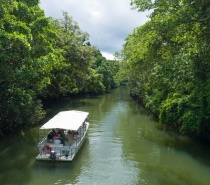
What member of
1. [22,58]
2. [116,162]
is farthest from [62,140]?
[22,58]

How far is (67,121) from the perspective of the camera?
18938mm

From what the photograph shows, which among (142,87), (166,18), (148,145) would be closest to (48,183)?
(148,145)

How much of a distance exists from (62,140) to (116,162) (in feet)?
12.9

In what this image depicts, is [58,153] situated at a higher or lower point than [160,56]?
lower

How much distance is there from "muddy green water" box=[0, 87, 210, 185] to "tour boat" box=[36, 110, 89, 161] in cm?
52

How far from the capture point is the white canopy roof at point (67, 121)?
17594mm

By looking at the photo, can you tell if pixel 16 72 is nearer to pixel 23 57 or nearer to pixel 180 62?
pixel 23 57

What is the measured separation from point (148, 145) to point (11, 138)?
11.4 meters

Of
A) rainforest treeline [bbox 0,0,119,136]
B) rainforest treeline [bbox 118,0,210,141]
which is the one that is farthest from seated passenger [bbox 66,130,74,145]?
rainforest treeline [bbox 118,0,210,141]

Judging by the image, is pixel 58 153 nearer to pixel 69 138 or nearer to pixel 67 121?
pixel 69 138

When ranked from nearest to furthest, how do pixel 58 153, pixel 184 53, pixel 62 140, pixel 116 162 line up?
pixel 58 153, pixel 116 162, pixel 62 140, pixel 184 53

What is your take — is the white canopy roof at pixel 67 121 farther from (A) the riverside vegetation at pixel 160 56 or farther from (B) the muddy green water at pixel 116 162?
(A) the riverside vegetation at pixel 160 56

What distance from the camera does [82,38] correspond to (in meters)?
46.7

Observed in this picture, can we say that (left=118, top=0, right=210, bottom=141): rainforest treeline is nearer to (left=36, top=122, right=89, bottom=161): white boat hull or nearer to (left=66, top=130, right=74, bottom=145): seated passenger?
(left=66, top=130, right=74, bottom=145): seated passenger
